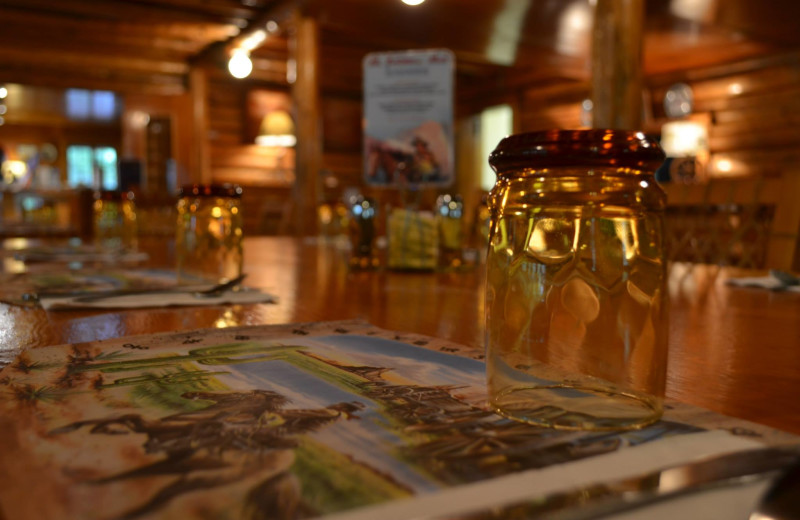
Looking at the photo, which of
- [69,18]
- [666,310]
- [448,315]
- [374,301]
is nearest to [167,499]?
[666,310]

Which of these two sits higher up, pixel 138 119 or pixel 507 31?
pixel 507 31

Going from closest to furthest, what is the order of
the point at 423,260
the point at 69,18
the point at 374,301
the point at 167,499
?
the point at 167,499 → the point at 374,301 → the point at 423,260 → the point at 69,18

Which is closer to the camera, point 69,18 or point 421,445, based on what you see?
point 421,445

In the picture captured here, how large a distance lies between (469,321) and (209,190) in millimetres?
506

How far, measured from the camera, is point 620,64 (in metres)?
3.64

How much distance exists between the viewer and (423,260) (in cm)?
140

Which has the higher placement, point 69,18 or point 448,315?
point 69,18

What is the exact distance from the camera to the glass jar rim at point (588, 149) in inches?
14.4

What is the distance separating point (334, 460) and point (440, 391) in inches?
5.4

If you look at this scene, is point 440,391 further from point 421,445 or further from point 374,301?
point 374,301

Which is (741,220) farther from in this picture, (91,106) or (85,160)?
(85,160)

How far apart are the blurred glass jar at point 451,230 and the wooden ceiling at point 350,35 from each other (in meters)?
5.12

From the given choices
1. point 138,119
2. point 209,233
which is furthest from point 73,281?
point 138,119

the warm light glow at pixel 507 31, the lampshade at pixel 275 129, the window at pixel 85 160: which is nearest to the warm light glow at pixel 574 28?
the warm light glow at pixel 507 31
